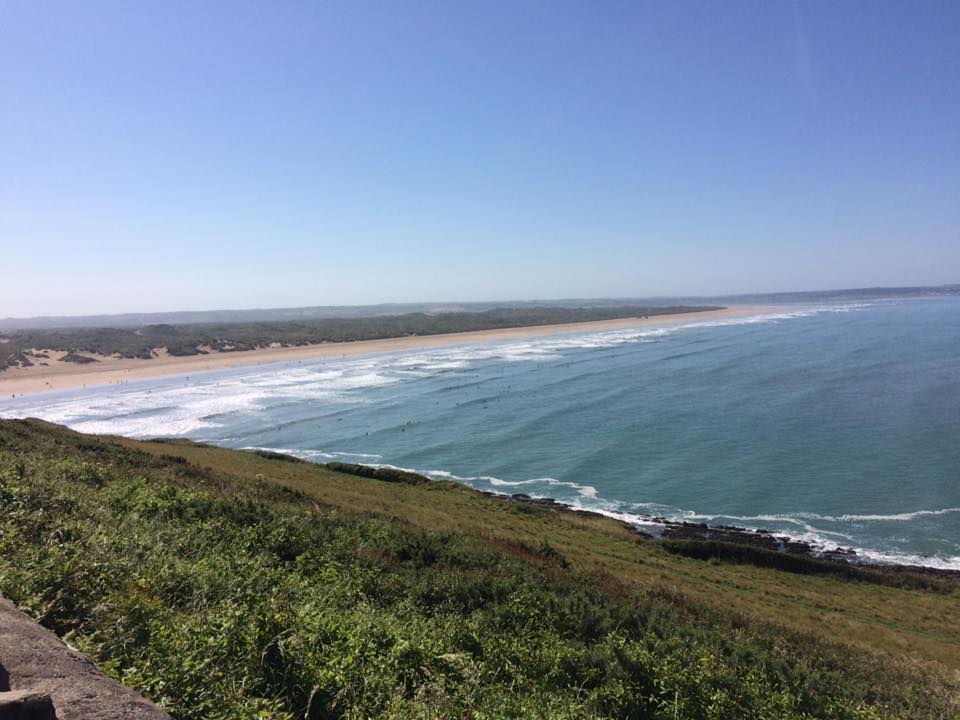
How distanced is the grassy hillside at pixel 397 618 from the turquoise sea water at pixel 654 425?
9.25m

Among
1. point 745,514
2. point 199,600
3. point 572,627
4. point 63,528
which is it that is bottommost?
point 745,514

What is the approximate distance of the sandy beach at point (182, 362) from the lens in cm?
7312

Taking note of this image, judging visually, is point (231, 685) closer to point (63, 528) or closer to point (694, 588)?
point (63, 528)

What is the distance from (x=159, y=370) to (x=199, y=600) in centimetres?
9068

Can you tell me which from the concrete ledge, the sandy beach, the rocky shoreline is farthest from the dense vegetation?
the concrete ledge

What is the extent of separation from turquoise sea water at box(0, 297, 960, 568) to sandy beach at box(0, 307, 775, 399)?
9.47 meters

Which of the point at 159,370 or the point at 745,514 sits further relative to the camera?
the point at 159,370

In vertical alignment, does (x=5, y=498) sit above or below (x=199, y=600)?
above

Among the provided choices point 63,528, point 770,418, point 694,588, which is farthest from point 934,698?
point 770,418

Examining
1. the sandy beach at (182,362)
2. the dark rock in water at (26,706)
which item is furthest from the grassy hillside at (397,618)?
the sandy beach at (182,362)

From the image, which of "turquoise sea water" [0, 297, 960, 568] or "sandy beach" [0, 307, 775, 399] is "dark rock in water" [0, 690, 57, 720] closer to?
"turquoise sea water" [0, 297, 960, 568]

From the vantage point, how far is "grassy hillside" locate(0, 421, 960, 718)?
19.1ft

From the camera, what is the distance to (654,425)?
43938 millimetres

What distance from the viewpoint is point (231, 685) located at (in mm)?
5301
